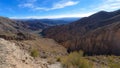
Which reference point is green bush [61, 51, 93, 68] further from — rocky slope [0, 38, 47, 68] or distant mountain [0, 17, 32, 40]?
distant mountain [0, 17, 32, 40]

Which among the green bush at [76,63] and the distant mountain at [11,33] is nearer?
the green bush at [76,63]

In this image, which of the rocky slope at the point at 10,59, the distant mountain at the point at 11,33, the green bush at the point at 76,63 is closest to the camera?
the rocky slope at the point at 10,59

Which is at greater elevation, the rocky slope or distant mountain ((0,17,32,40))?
the rocky slope

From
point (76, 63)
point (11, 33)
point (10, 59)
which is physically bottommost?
point (11, 33)

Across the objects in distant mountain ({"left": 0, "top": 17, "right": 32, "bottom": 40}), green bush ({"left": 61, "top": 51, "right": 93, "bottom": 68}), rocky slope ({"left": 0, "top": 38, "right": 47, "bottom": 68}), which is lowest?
distant mountain ({"left": 0, "top": 17, "right": 32, "bottom": 40})

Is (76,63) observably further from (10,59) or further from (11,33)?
(11,33)

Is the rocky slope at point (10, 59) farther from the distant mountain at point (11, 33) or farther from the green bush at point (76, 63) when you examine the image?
the distant mountain at point (11, 33)

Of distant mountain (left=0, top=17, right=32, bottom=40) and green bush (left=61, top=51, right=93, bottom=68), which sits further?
distant mountain (left=0, top=17, right=32, bottom=40)

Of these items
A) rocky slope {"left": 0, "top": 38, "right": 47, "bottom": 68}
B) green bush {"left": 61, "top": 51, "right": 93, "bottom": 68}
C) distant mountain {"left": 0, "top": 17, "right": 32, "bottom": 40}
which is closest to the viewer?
rocky slope {"left": 0, "top": 38, "right": 47, "bottom": 68}

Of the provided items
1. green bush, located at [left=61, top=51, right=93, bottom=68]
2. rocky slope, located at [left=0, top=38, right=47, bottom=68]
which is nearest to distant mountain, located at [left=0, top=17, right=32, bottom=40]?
green bush, located at [left=61, top=51, right=93, bottom=68]

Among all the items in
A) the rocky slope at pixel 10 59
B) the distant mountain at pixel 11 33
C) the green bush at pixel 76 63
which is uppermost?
the rocky slope at pixel 10 59

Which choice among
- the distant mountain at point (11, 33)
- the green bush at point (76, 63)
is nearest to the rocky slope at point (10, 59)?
the green bush at point (76, 63)

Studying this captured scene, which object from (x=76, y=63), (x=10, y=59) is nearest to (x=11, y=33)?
(x=76, y=63)
